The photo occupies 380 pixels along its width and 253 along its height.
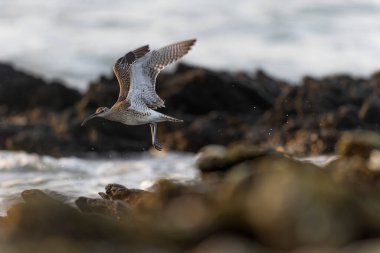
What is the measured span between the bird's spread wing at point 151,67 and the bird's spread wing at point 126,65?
18cm

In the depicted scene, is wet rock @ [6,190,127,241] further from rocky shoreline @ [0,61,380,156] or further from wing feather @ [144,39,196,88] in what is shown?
rocky shoreline @ [0,61,380,156]

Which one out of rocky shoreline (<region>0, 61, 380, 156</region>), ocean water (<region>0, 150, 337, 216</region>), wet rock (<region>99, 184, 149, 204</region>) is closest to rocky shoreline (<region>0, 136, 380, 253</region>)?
wet rock (<region>99, 184, 149, 204</region>)

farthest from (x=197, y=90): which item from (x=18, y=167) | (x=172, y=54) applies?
(x=172, y=54)

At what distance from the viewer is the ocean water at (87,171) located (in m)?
20.7

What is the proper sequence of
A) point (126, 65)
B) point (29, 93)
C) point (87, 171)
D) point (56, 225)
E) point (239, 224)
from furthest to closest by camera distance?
1. point (29, 93)
2. point (87, 171)
3. point (126, 65)
4. point (56, 225)
5. point (239, 224)

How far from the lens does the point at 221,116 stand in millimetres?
37656

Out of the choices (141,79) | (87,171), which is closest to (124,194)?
(141,79)

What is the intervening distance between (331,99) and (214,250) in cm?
3345

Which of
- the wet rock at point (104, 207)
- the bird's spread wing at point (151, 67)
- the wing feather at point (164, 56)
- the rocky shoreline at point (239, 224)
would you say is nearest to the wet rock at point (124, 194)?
the wet rock at point (104, 207)

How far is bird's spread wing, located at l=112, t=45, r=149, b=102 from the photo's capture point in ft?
47.2

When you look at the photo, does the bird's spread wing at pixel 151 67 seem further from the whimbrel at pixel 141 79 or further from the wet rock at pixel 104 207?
the wet rock at pixel 104 207

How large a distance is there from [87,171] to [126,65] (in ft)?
42.3

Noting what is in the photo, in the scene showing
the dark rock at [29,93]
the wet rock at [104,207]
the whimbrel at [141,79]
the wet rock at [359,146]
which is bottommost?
the dark rock at [29,93]

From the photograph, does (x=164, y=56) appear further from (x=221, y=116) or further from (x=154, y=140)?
(x=221, y=116)
